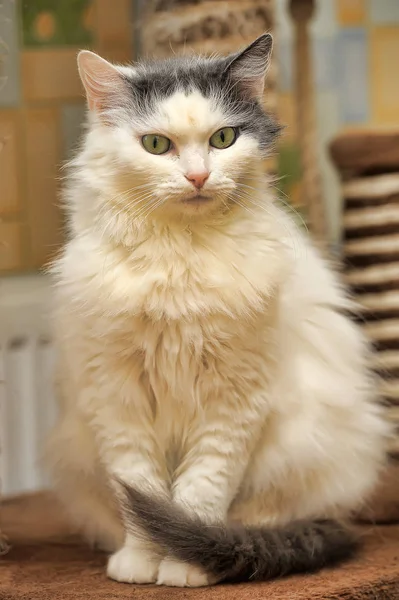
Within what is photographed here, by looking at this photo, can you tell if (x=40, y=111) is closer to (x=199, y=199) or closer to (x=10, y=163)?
(x=10, y=163)

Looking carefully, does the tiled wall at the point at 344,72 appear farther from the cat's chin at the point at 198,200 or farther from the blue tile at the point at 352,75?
the cat's chin at the point at 198,200

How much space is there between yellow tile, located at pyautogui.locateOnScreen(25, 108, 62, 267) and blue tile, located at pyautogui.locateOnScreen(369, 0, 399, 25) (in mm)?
863

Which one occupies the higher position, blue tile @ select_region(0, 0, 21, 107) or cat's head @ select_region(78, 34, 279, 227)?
blue tile @ select_region(0, 0, 21, 107)

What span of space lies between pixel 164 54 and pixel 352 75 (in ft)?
2.34

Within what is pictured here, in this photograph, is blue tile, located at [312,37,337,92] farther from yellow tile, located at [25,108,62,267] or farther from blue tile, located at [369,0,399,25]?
yellow tile, located at [25,108,62,267]

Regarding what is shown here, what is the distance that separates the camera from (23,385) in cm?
207

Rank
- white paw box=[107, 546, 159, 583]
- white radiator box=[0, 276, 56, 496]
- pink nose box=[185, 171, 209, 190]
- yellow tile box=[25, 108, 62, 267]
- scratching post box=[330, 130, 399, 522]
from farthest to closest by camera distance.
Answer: yellow tile box=[25, 108, 62, 267] → white radiator box=[0, 276, 56, 496] → scratching post box=[330, 130, 399, 522] → white paw box=[107, 546, 159, 583] → pink nose box=[185, 171, 209, 190]

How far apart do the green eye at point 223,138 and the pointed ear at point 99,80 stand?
0.14 meters

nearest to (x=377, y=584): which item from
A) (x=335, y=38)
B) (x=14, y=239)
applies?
(x=14, y=239)

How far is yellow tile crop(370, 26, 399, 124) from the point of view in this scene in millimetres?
2309

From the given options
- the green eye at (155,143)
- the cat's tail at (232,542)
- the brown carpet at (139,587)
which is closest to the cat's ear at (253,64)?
the green eye at (155,143)

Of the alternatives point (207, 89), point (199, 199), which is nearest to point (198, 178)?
point (199, 199)

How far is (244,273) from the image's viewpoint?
1234 millimetres

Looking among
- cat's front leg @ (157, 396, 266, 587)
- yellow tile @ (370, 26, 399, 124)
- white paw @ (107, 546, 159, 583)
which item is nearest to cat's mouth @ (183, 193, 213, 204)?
cat's front leg @ (157, 396, 266, 587)
